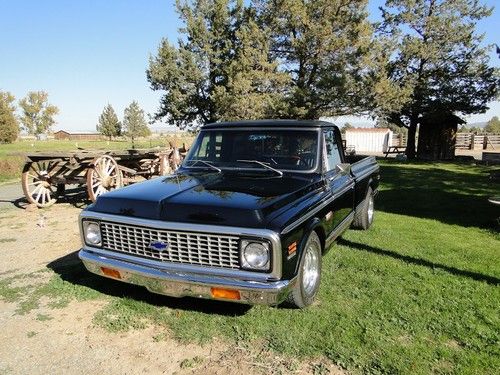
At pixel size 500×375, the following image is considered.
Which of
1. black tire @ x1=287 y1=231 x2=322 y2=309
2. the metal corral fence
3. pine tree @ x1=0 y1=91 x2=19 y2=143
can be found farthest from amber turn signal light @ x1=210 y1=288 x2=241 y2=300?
pine tree @ x1=0 y1=91 x2=19 y2=143

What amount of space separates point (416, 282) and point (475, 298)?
0.62 meters

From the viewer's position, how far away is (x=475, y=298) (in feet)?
13.7

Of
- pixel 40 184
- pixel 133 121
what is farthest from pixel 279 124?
pixel 133 121

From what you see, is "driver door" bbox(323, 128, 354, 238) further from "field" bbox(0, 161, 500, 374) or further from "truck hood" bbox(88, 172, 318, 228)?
"field" bbox(0, 161, 500, 374)

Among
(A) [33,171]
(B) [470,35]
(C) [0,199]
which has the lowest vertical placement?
(C) [0,199]

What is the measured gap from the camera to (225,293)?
10.6 ft

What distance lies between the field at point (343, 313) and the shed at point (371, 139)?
35193 mm

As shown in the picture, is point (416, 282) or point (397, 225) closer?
point (416, 282)

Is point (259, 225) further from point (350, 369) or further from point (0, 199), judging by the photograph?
Result: point (0, 199)

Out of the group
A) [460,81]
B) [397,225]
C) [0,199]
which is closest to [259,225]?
[397,225]

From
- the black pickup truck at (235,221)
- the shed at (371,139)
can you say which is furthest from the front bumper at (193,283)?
the shed at (371,139)

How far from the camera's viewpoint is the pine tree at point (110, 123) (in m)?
79.8

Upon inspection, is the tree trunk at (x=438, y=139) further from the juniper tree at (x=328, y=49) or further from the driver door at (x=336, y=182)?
the driver door at (x=336, y=182)

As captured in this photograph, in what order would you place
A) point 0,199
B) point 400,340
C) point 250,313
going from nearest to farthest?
point 400,340, point 250,313, point 0,199
